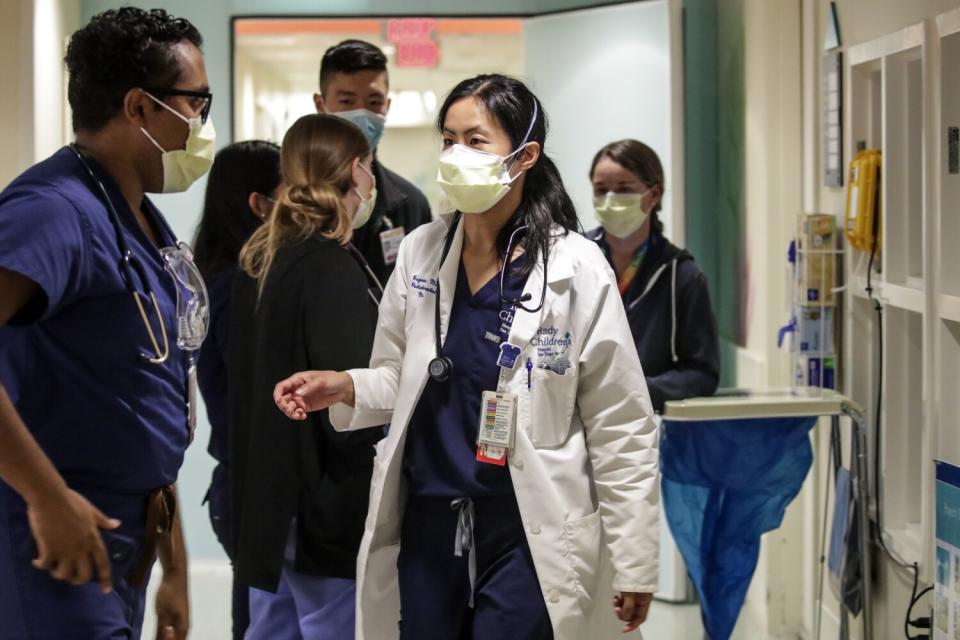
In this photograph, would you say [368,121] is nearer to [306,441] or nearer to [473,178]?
Answer: [306,441]

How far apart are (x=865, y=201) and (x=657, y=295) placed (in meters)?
0.60

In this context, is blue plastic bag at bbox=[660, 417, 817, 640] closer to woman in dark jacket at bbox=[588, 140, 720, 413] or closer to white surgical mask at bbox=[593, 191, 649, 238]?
woman in dark jacket at bbox=[588, 140, 720, 413]

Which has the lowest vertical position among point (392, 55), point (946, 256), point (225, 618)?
point (225, 618)

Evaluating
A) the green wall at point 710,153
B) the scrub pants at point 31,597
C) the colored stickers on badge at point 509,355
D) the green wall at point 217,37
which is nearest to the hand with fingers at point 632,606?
the colored stickers on badge at point 509,355

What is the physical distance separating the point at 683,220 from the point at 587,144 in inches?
20.5

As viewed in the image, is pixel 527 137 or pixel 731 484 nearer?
pixel 527 137

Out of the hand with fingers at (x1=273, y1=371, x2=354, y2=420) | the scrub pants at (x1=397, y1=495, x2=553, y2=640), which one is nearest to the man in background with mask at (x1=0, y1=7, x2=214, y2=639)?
the hand with fingers at (x1=273, y1=371, x2=354, y2=420)

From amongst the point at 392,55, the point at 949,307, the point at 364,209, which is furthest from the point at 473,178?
the point at 392,55

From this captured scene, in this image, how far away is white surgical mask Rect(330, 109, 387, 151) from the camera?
3.52 metres

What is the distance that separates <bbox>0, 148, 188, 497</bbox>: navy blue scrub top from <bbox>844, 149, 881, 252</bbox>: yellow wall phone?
2049 millimetres

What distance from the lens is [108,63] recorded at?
6.30 ft

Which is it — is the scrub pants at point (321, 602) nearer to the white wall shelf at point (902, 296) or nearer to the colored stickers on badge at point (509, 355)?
the colored stickers on badge at point (509, 355)

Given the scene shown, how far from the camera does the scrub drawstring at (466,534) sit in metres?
2.10

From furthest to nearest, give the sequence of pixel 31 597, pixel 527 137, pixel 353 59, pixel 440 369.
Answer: pixel 353 59
pixel 527 137
pixel 440 369
pixel 31 597
